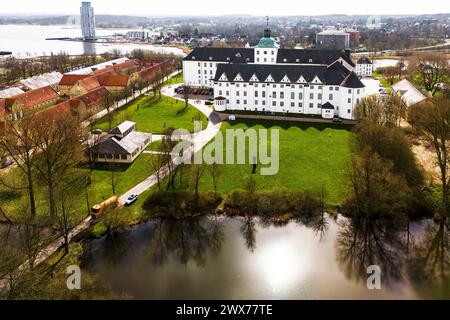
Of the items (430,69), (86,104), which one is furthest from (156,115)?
(430,69)

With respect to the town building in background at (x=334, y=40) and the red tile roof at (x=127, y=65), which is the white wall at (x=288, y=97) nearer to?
the red tile roof at (x=127, y=65)

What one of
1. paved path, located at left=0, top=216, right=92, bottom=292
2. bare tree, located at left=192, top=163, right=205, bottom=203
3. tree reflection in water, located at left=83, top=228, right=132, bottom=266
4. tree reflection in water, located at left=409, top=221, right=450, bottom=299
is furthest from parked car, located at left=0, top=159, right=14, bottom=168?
tree reflection in water, located at left=409, top=221, right=450, bottom=299

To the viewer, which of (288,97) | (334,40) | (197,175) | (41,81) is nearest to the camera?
(197,175)

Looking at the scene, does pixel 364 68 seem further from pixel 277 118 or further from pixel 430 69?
pixel 277 118

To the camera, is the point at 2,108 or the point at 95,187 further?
the point at 2,108

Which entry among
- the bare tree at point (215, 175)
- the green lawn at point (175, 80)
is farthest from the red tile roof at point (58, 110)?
the green lawn at point (175, 80)

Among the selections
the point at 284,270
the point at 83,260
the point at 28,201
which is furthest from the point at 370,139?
the point at 28,201
